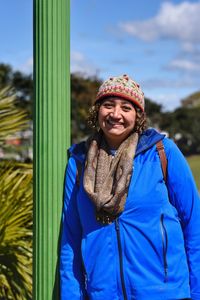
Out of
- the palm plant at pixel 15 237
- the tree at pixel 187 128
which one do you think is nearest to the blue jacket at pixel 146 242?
the palm plant at pixel 15 237

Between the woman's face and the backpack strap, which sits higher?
the woman's face

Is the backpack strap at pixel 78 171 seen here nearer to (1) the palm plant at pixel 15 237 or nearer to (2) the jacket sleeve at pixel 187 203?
(2) the jacket sleeve at pixel 187 203

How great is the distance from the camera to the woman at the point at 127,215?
7.25ft

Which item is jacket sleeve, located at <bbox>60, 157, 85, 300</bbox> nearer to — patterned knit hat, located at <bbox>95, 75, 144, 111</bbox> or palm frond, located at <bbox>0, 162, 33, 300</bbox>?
patterned knit hat, located at <bbox>95, 75, 144, 111</bbox>

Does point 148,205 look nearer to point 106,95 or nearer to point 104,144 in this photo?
point 104,144

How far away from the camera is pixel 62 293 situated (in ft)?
7.68

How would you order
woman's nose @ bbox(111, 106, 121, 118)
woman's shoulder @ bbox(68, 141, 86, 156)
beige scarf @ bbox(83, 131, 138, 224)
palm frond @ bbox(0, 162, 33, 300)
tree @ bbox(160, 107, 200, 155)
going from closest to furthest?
1. beige scarf @ bbox(83, 131, 138, 224)
2. woman's nose @ bbox(111, 106, 121, 118)
3. woman's shoulder @ bbox(68, 141, 86, 156)
4. palm frond @ bbox(0, 162, 33, 300)
5. tree @ bbox(160, 107, 200, 155)

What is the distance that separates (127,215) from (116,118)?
390 mm

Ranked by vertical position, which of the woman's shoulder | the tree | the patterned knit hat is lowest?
the woman's shoulder

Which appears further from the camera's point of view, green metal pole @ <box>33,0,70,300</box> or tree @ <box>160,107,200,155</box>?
tree @ <box>160,107,200,155</box>

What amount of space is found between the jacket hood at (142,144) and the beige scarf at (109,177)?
0.11ft

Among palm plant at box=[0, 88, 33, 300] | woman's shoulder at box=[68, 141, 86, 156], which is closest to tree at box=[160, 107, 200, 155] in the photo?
palm plant at box=[0, 88, 33, 300]

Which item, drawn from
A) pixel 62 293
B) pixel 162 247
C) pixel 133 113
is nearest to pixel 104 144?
pixel 133 113

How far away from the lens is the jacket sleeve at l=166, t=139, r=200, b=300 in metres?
2.27
